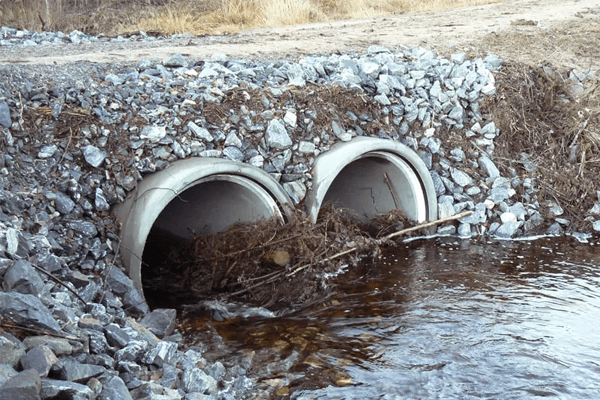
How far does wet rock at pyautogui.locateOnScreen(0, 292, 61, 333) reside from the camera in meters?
3.28

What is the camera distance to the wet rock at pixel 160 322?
15.0 feet

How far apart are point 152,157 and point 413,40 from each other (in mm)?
4922

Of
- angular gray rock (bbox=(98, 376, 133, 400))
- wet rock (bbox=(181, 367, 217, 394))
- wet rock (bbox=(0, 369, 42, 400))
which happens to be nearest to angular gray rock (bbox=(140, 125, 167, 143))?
wet rock (bbox=(181, 367, 217, 394))

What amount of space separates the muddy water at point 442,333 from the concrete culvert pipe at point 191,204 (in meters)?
0.87

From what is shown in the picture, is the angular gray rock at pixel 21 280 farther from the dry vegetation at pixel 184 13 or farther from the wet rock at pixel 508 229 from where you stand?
the dry vegetation at pixel 184 13

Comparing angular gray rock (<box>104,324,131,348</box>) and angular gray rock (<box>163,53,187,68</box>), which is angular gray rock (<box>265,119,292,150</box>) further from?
angular gray rock (<box>104,324,131,348</box>)

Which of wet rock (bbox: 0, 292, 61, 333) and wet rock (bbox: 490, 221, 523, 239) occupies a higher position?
wet rock (bbox: 0, 292, 61, 333)

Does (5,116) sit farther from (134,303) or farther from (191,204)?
(191,204)

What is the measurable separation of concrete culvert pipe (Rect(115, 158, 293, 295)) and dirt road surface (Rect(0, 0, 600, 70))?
181 centimetres

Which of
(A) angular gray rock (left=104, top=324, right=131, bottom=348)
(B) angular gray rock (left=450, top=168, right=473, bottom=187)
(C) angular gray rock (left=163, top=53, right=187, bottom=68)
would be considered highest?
(C) angular gray rock (left=163, top=53, right=187, bottom=68)

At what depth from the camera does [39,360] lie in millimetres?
3025

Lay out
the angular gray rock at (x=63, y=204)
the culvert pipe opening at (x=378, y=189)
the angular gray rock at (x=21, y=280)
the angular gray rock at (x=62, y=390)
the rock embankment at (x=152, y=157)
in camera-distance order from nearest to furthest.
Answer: the angular gray rock at (x=62, y=390), the rock embankment at (x=152, y=157), the angular gray rock at (x=21, y=280), the angular gray rock at (x=63, y=204), the culvert pipe opening at (x=378, y=189)

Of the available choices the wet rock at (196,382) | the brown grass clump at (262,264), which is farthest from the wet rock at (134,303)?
the wet rock at (196,382)

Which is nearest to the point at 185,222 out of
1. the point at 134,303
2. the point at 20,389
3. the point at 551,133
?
the point at 134,303
